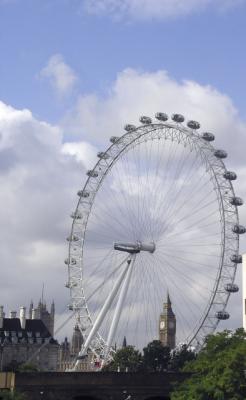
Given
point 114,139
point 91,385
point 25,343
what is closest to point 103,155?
point 114,139

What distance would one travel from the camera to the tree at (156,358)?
5187 inches

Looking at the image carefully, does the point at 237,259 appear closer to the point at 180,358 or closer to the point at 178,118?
the point at 178,118

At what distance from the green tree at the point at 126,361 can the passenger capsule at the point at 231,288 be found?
40013mm

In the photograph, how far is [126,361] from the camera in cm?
12275

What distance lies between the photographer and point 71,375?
80.6 metres

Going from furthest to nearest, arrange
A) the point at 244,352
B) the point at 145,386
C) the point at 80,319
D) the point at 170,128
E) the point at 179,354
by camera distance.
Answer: the point at 179,354, the point at 80,319, the point at 170,128, the point at 145,386, the point at 244,352

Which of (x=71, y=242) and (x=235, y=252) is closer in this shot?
(x=235, y=252)

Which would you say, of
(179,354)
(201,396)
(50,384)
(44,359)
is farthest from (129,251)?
(44,359)

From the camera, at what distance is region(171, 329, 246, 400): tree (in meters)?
60.9

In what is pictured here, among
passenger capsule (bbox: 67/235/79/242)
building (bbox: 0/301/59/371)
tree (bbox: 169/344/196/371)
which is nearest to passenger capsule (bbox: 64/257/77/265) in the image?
passenger capsule (bbox: 67/235/79/242)

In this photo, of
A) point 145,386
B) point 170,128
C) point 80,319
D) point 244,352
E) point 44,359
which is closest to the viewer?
point 244,352

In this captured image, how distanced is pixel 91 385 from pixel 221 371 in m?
22.8

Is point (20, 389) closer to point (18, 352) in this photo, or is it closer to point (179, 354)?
point (179, 354)

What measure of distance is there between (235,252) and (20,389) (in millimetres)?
29109
